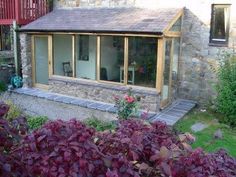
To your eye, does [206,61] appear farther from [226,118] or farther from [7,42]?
[7,42]

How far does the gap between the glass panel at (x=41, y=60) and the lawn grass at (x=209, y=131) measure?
6.18 meters

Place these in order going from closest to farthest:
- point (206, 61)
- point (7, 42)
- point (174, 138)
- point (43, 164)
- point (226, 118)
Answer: point (43, 164) → point (174, 138) → point (226, 118) → point (206, 61) → point (7, 42)

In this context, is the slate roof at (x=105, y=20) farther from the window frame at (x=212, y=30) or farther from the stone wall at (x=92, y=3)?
the window frame at (x=212, y=30)

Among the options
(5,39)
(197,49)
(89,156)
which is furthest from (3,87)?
(89,156)

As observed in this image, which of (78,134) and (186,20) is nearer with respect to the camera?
(78,134)

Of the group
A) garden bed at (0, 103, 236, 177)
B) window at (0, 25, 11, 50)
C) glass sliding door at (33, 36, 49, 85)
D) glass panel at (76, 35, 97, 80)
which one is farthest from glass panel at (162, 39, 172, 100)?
window at (0, 25, 11, 50)

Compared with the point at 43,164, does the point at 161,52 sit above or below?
above

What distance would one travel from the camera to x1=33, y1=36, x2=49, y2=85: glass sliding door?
12727mm

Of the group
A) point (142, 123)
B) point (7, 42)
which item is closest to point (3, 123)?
point (142, 123)

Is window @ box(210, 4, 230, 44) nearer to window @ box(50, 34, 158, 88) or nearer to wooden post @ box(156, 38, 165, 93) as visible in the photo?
wooden post @ box(156, 38, 165, 93)

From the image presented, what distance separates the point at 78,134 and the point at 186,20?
9125 mm

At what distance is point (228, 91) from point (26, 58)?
7.84 m

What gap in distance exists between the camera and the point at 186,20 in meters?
10.8

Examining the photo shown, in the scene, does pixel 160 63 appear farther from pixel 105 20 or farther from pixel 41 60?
pixel 41 60
